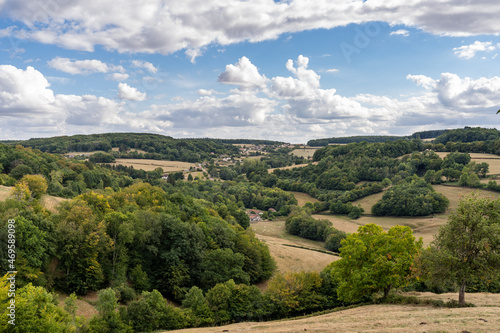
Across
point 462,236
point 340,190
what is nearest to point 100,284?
point 462,236

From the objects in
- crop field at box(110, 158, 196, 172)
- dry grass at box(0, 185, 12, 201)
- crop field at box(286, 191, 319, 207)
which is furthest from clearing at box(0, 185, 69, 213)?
crop field at box(110, 158, 196, 172)

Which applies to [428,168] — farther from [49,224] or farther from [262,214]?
[49,224]

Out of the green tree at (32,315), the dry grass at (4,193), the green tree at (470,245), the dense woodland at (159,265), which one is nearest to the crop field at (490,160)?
the dense woodland at (159,265)

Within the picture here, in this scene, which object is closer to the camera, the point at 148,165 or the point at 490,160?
the point at 490,160

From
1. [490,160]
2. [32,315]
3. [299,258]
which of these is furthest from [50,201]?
[490,160]

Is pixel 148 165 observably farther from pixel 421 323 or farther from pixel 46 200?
pixel 421 323

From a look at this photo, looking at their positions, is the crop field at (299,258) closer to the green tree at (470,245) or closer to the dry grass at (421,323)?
the green tree at (470,245)
